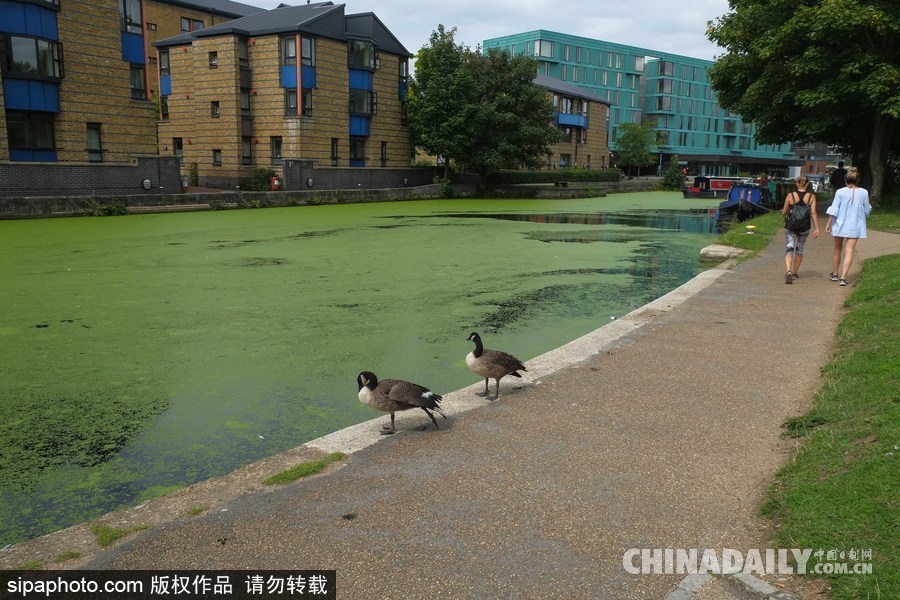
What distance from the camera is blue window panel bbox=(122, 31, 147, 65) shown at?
3053 centimetres

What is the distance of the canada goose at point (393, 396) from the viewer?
486 cm

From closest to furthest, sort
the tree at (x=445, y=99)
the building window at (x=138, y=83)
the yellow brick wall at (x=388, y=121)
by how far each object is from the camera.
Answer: the building window at (x=138, y=83), the tree at (x=445, y=99), the yellow brick wall at (x=388, y=121)

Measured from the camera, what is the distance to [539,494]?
12.9ft

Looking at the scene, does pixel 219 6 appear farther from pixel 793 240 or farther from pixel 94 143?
pixel 793 240

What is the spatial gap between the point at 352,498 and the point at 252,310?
21.1 ft

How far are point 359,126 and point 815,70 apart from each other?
87.0 feet

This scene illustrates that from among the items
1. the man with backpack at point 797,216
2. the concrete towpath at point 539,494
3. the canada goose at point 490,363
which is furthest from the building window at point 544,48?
the canada goose at point 490,363

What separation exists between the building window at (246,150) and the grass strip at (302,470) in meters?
37.3

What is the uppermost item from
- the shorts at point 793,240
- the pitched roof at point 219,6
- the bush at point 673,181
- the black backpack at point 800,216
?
the pitched roof at point 219,6

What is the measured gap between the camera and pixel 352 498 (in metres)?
3.88

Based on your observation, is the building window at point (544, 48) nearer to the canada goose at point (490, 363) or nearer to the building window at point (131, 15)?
the building window at point (131, 15)

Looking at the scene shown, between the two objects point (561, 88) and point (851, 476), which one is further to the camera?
point (561, 88)

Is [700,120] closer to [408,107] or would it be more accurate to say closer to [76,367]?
[408,107]

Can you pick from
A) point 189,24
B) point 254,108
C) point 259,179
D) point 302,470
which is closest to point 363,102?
point 254,108
